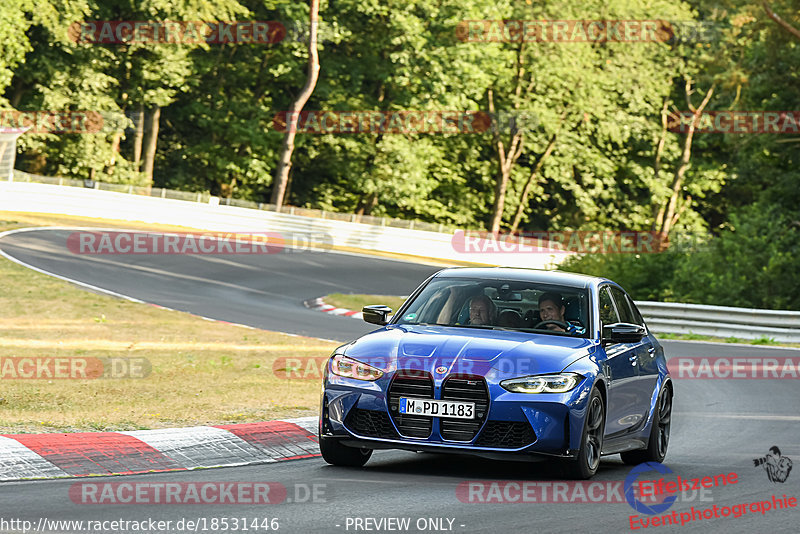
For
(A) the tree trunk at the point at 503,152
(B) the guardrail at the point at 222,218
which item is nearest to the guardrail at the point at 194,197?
(B) the guardrail at the point at 222,218

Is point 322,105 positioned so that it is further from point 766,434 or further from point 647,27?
point 766,434

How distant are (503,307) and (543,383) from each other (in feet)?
4.42

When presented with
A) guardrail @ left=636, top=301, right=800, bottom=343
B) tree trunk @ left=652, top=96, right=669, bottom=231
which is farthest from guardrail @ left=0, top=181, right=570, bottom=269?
tree trunk @ left=652, top=96, right=669, bottom=231

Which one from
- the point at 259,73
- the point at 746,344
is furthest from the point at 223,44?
the point at 746,344

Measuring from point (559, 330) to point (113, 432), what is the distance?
3.39 m

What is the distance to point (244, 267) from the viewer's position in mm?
34250

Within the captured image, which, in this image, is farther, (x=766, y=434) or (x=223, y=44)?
(x=223, y=44)

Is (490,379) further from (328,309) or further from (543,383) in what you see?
(328,309)

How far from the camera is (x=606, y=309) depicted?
9.83 m

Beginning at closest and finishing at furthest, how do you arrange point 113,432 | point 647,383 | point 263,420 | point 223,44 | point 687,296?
point 113,432
point 647,383
point 263,420
point 687,296
point 223,44

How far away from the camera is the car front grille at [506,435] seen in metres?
8.09

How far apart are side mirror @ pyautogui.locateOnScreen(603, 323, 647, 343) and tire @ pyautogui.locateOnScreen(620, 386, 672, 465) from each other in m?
1.21

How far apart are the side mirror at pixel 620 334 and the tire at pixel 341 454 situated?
198 centimetres

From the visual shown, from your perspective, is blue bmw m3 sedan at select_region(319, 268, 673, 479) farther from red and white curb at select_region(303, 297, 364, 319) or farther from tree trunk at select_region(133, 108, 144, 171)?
tree trunk at select_region(133, 108, 144, 171)
